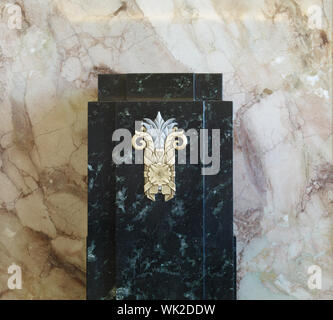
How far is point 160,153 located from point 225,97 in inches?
31.7

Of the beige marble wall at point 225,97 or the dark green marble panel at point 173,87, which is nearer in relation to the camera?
the dark green marble panel at point 173,87

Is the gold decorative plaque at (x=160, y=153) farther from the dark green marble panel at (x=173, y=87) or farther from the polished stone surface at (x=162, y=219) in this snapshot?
the dark green marble panel at (x=173, y=87)

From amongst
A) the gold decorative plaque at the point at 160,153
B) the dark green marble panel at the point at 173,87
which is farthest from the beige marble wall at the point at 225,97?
the gold decorative plaque at the point at 160,153

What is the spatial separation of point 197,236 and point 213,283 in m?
0.27

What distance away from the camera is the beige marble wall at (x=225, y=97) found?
2385 mm

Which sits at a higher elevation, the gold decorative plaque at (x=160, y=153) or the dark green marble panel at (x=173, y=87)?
the dark green marble panel at (x=173, y=87)

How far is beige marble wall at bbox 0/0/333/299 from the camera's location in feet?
7.82

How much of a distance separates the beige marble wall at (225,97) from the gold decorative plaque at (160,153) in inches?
27.5

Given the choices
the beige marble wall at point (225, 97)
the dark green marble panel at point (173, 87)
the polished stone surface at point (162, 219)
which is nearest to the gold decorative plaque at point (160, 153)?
the polished stone surface at point (162, 219)

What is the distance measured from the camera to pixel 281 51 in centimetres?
242

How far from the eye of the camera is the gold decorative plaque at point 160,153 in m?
1.83

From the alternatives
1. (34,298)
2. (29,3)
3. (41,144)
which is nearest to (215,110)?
(41,144)

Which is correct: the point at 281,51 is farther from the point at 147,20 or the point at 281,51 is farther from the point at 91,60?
the point at 91,60

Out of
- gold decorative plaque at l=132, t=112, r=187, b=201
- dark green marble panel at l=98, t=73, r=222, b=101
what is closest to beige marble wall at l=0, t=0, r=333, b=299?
dark green marble panel at l=98, t=73, r=222, b=101
